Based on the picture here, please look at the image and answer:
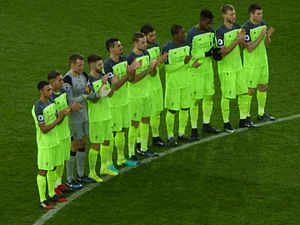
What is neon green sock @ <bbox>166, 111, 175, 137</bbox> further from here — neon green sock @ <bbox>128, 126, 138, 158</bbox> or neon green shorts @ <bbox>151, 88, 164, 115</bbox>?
neon green sock @ <bbox>128, 126, 138, 158</bbox>

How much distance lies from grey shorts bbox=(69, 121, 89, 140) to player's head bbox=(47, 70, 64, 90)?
987mm

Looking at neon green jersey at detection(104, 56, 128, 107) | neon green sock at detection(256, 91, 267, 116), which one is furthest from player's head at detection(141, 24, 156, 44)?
neon green sock at detection(256, 91, 267, 116)

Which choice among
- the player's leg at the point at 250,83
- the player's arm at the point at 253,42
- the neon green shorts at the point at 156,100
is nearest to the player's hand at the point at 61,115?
the neon green shorts at the point at 156,100

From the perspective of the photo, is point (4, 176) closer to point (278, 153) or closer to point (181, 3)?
point (278, 153)

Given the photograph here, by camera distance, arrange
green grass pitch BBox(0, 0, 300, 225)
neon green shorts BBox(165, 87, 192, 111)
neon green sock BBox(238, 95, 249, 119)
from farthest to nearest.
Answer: neon green sock BBox(238, 95, 249, 119) < neon green shorts BBox(165, 87, 192, 111) < green grass pitch BBox(0, 0, 300, 225)

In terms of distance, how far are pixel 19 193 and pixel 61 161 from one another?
42.8 inches

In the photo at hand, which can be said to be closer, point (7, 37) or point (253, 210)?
point (253, 210)

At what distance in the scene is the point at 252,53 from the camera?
1980 cm

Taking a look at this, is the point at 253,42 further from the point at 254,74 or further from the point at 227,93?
the point at 227,93

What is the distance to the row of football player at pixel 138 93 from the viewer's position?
52.4ft

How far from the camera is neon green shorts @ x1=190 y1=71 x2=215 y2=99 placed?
18984 millimetres

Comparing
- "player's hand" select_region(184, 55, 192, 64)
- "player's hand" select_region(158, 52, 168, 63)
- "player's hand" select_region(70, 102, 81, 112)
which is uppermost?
"player's hand" select_region(158, 52, 168, 63)

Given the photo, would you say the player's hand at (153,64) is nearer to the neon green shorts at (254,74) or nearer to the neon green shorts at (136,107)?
the neon green shorts at (136,107)

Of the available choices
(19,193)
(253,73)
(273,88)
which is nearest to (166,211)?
(19,193)
